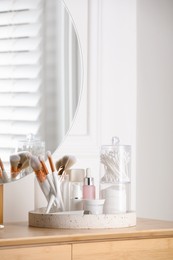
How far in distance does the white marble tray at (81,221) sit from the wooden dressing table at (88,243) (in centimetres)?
4

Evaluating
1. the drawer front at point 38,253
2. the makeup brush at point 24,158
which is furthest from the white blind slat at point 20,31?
the drawer front at point 38,253

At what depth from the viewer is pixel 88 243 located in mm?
1912

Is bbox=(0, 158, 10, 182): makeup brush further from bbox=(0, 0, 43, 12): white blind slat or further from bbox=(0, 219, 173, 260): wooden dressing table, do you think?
bbox=(0, 0, 43, 12): white blind slat

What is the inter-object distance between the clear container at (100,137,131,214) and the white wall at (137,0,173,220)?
1.69 ft

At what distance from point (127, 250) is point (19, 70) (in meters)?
0.79

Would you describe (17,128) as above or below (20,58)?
below

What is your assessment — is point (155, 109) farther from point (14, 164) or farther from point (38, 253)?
point (38, 253)

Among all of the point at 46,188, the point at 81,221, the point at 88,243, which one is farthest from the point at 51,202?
the point at 88,243

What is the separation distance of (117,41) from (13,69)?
0.54 metres

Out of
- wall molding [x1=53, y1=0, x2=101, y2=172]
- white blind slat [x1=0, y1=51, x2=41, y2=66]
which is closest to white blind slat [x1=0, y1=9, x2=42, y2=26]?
white blind slat [x1=0, y1=51, x2=41, y2=66]

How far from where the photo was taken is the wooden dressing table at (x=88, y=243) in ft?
5.88

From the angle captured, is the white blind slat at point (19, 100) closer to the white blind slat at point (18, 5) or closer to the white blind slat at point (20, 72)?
the white blind slat at point (20, 72)

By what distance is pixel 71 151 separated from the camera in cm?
253

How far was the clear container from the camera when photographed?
2.17 meters
